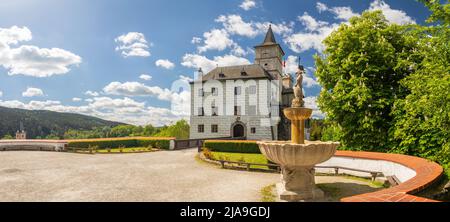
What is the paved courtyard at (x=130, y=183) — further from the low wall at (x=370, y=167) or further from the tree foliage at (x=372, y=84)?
the tree foliage at (x=372, y=84)

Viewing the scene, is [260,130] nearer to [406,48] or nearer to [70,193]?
[406,48]

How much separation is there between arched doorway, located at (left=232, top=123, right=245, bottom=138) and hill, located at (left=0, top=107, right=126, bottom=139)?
111536 millimetres

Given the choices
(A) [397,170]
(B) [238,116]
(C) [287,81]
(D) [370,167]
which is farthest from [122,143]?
(C) [287,81]

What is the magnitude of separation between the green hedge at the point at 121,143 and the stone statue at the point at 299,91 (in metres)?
18.7

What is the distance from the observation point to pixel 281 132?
4159 centimetres

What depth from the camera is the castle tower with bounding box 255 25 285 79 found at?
45.9 meters

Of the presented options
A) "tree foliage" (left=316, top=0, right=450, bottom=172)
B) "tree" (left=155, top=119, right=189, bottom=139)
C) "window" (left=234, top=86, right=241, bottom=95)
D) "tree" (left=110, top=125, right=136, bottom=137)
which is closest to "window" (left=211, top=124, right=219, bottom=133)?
"window" (left=234, top=86, right=241, bottom=95)

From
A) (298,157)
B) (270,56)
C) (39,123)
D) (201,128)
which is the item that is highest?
(270,56)

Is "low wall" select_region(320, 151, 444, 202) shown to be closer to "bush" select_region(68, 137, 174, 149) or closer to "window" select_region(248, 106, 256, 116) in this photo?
"bush" select_region(68, 137, 174, 149)

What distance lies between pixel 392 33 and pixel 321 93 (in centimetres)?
534

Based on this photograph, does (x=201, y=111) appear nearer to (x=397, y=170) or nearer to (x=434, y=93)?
(x=397, y=170)

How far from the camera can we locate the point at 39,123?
418ft

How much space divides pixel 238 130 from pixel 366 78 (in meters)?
27.1
